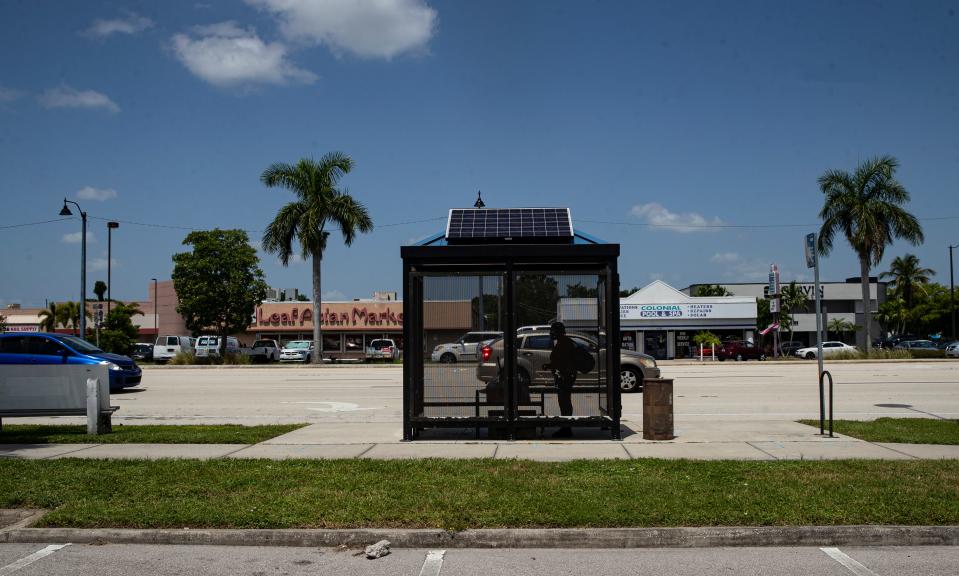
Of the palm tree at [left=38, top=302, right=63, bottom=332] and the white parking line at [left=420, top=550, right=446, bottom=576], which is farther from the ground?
the palm tree at [left=38, top=302, right=63, bottom=332]

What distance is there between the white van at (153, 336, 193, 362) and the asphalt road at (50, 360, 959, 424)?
23.1 metres

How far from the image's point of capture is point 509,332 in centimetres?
1073

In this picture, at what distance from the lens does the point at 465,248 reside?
10633mm

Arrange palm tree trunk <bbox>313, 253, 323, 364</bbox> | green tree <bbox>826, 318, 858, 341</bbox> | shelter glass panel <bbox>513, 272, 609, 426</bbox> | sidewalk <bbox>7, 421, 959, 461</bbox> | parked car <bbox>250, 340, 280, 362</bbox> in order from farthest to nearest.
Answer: green tree <bbox>826, 318, 858, 341</bbox>
parked car <bbox>250, 340, 280, 362</bbox>
palm tree trunk <bbox>313, 253, 323, 364</bbox>
shelter glass panel <bbox>513, 272, 609, 426</bbox>
sidewalk <bbox>7, 421, 959, 461</bbox>

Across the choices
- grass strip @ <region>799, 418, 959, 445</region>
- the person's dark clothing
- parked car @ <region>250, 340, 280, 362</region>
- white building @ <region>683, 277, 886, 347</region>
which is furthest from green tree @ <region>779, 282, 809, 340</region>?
the person's dark clothing

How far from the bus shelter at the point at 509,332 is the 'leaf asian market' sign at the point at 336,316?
46807 millimetres

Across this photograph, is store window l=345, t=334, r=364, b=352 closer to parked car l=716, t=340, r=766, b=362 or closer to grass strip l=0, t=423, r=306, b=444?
parked car l=716, t=340, r=766, b=362

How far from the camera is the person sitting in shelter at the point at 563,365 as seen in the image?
11.1 meters

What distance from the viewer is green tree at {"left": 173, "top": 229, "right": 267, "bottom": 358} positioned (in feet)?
148

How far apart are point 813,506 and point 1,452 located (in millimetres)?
9831

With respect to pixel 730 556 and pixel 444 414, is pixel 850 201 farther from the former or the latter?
pixel 730 556

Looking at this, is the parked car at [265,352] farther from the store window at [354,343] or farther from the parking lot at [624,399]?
the parking lot at [624,399]

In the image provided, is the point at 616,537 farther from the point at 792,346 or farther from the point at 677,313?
the point at 792,346

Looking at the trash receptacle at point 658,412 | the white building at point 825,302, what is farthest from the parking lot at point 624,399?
the white building at point 825,302
